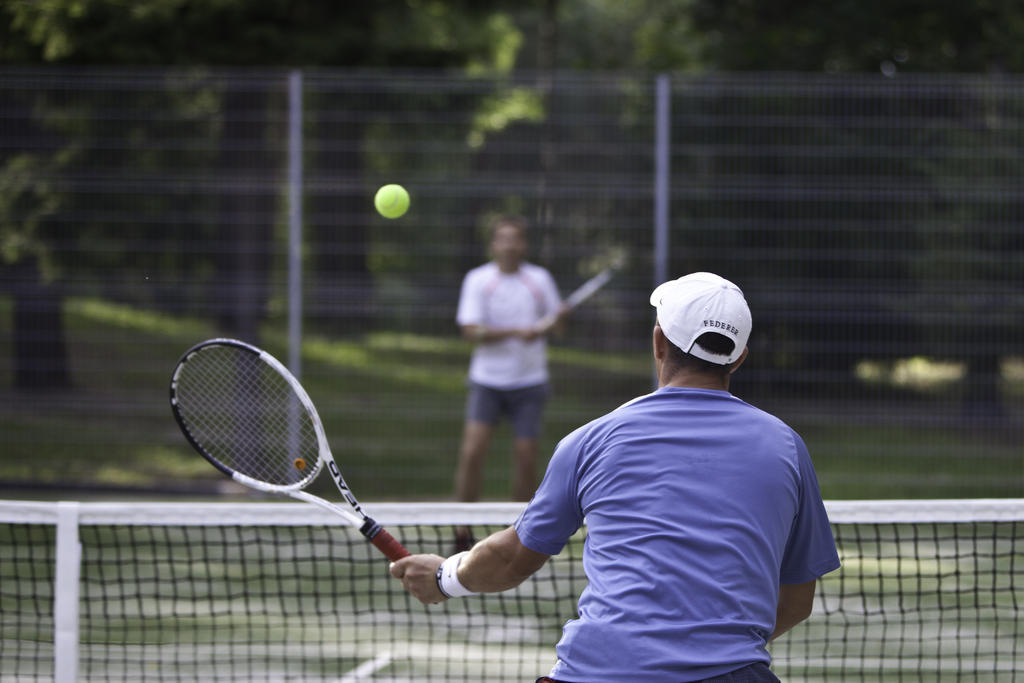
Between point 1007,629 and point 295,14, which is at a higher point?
point 295,14

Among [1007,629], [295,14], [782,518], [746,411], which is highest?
[295,14]

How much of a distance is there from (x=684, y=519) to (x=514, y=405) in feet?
14.8

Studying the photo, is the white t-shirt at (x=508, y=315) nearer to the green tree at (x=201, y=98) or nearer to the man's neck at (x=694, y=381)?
the green tree at (x=201, y=98)

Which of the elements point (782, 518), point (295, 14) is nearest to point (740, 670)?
point (782, 518)

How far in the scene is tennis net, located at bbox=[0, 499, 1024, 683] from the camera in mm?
4246

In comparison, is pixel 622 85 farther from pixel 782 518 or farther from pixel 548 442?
pixel 782 518

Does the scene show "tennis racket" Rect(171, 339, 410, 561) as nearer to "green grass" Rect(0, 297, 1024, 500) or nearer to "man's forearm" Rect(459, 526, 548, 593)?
"green grass" Rect(0, 297, 1024, 500)

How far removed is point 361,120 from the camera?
7812 millimetres

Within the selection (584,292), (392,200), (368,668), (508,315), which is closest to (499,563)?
(368,668)

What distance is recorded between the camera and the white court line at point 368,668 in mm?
4633

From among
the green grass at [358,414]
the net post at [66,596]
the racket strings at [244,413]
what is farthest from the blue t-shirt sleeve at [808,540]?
the green grass at [358,414]

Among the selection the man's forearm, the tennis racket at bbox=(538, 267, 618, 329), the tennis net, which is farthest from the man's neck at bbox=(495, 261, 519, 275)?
the man's forearm

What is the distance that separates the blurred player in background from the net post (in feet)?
9.63

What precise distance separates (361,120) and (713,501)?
593cm
